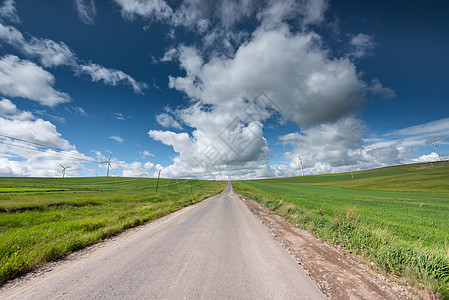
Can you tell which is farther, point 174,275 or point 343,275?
point 343,275

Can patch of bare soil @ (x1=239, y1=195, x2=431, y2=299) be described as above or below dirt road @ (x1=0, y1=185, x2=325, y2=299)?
below

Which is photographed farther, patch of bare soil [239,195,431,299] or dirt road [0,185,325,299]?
patch of bare soil [239,195,431,299]

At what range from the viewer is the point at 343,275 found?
4.58 metres

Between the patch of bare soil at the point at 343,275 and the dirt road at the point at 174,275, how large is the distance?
41cm

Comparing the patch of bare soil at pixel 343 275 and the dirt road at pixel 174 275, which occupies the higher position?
the dirt road at pixel 174 275

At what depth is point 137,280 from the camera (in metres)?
3.95

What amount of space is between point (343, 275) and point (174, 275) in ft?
14.7

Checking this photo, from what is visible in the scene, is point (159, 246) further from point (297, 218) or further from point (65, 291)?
point (297, 218)

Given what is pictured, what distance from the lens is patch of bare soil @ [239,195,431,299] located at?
378 cm

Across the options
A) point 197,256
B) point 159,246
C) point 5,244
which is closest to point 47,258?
point 5,244

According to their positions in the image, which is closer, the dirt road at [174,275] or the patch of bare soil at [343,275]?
the dirt road at [174,275]

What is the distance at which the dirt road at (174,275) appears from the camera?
3.48m

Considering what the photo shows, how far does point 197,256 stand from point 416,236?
11.5 m

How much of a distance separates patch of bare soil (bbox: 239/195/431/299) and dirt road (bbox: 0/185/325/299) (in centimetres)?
41
